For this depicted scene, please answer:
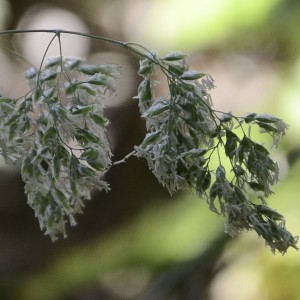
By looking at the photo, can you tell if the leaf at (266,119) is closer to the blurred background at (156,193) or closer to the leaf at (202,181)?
the leaf at (202,181)

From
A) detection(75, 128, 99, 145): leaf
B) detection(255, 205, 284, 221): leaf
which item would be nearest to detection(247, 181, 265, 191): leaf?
detection(255, 205, 284, 221): leaf

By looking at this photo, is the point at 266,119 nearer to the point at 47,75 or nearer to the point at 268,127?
the point at 268,127

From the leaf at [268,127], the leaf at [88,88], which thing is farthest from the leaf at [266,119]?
the leaf at [88,88]

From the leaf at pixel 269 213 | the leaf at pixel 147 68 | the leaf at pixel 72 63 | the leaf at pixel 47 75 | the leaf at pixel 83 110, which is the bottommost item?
the leaf at pixel 269 213

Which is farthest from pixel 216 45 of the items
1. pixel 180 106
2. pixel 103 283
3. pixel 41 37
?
pixel 180 106

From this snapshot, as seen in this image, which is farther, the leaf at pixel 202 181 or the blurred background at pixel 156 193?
the blurred background at pixel 156 193

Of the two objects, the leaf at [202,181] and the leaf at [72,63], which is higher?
the leaf at [72,63]

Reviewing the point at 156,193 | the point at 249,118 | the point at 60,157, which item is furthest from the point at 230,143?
the point at 156,193

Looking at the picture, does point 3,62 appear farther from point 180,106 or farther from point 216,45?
point 180,106

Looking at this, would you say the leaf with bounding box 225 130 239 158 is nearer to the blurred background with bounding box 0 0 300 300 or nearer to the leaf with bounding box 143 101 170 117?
the leaf with bounding box 143 101 170 117
